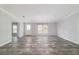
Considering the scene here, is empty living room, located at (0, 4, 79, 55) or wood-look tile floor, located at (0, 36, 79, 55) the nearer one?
wood-look tile floor, located at (0, 36, 79, 55)

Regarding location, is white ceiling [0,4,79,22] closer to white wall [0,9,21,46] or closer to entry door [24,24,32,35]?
white wall [0,9,21,46]

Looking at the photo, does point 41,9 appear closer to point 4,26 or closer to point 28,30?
point 4,26

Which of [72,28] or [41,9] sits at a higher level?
[41,9]

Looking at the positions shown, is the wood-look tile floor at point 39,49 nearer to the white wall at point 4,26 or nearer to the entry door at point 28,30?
the white wall at point 4,26

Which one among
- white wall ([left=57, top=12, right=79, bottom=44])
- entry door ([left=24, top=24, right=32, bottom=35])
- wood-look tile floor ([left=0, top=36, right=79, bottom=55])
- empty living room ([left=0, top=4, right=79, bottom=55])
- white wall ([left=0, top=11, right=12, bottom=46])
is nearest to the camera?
wood-look tile floor ([left=0, top=36, right=79, bottom=55])

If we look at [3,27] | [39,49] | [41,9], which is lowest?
[39,49]

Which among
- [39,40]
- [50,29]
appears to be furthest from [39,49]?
[50,29]

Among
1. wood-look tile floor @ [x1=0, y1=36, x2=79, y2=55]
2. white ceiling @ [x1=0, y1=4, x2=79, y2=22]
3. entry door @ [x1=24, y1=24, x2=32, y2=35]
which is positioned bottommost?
wood-look tile floor @ [x1=0, y1=36, x2=79, y2=55]

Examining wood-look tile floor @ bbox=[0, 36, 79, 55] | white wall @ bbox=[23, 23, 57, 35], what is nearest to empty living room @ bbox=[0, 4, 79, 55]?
wood-look tile floor @ bbox=[0, 36, 79, 55]

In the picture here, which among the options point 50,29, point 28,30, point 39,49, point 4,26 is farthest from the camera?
point 28,30
